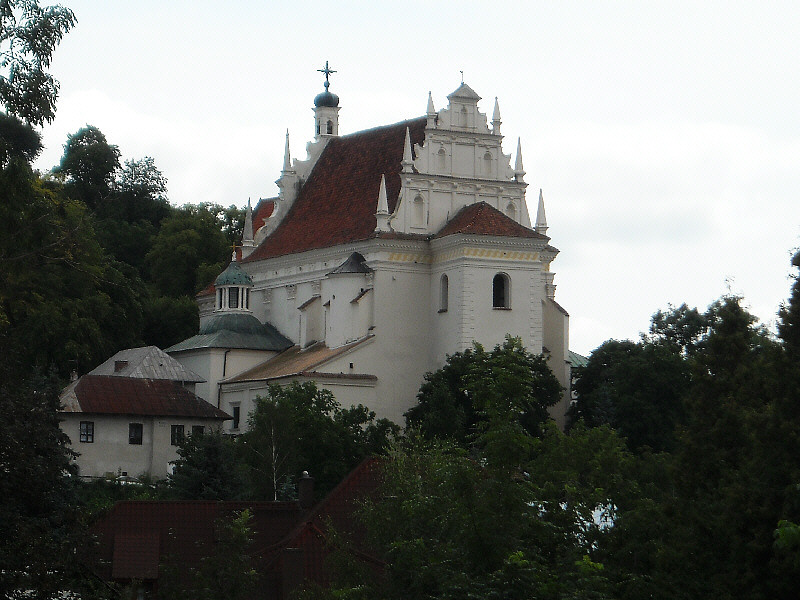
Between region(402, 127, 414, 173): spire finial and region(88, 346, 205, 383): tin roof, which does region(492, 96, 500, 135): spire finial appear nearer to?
region(402, 127, 414, 173): spire finial

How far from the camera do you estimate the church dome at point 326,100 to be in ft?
322

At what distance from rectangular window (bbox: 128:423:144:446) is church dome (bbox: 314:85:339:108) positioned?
2453 centimetres

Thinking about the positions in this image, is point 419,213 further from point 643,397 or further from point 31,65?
point 31,65

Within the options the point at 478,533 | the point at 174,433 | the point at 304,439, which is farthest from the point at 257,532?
the point at 174,433

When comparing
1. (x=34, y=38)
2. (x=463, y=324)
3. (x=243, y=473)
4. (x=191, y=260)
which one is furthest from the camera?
(x=191, y=260)

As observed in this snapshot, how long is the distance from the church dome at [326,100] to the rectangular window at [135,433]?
24.5 metres

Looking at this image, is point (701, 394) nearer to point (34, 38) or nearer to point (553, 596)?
point (553, 596)

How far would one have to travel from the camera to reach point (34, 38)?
3609 cm

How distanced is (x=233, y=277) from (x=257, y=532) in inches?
1741

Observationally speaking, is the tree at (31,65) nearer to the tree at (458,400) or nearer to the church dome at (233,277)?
the tree at (458,400)

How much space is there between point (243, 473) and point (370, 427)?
11.1 meters

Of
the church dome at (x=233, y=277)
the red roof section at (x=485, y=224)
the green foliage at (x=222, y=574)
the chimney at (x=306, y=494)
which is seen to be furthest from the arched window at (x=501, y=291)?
the green foliage at (x=222, y=574)

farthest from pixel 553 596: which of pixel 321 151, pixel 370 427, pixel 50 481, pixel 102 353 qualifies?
pixel 321 151

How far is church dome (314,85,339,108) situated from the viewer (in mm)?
98062
